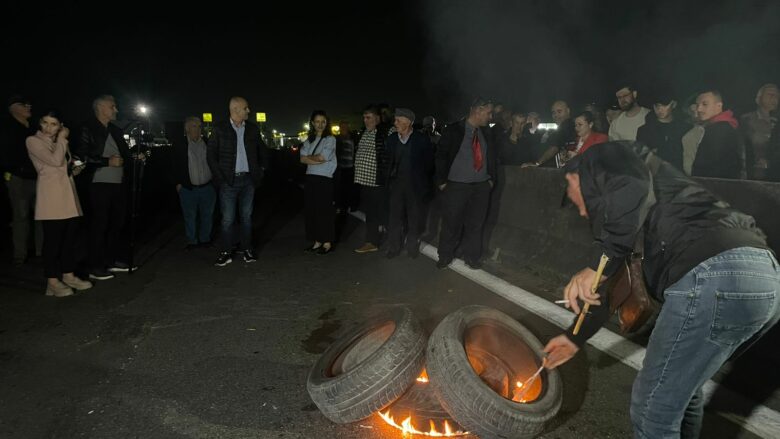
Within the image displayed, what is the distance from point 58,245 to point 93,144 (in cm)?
128

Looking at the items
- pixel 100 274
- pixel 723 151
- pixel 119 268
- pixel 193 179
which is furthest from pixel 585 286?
pixel 193 179

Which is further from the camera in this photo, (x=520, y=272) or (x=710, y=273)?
(x=520, y=272)

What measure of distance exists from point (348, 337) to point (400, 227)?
12.0 feet

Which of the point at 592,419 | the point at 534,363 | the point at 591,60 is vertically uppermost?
the point at 591,60

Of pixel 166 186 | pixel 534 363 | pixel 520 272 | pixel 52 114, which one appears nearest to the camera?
pixel 534 363

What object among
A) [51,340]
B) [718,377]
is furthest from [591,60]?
[51,340]

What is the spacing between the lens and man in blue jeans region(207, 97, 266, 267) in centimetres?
626

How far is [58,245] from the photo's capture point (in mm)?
5008

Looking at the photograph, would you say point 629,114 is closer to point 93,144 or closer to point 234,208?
point 234,208

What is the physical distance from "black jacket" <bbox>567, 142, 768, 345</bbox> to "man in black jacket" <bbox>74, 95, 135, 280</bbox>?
555 cm

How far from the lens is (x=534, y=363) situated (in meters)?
2.95

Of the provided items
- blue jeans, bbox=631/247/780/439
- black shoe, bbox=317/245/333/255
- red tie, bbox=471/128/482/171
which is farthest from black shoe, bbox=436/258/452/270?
blue jeans, bbox=631/247/780/439

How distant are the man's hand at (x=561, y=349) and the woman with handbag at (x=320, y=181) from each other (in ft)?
16.0

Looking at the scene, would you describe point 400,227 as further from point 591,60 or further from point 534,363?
point 591,60
